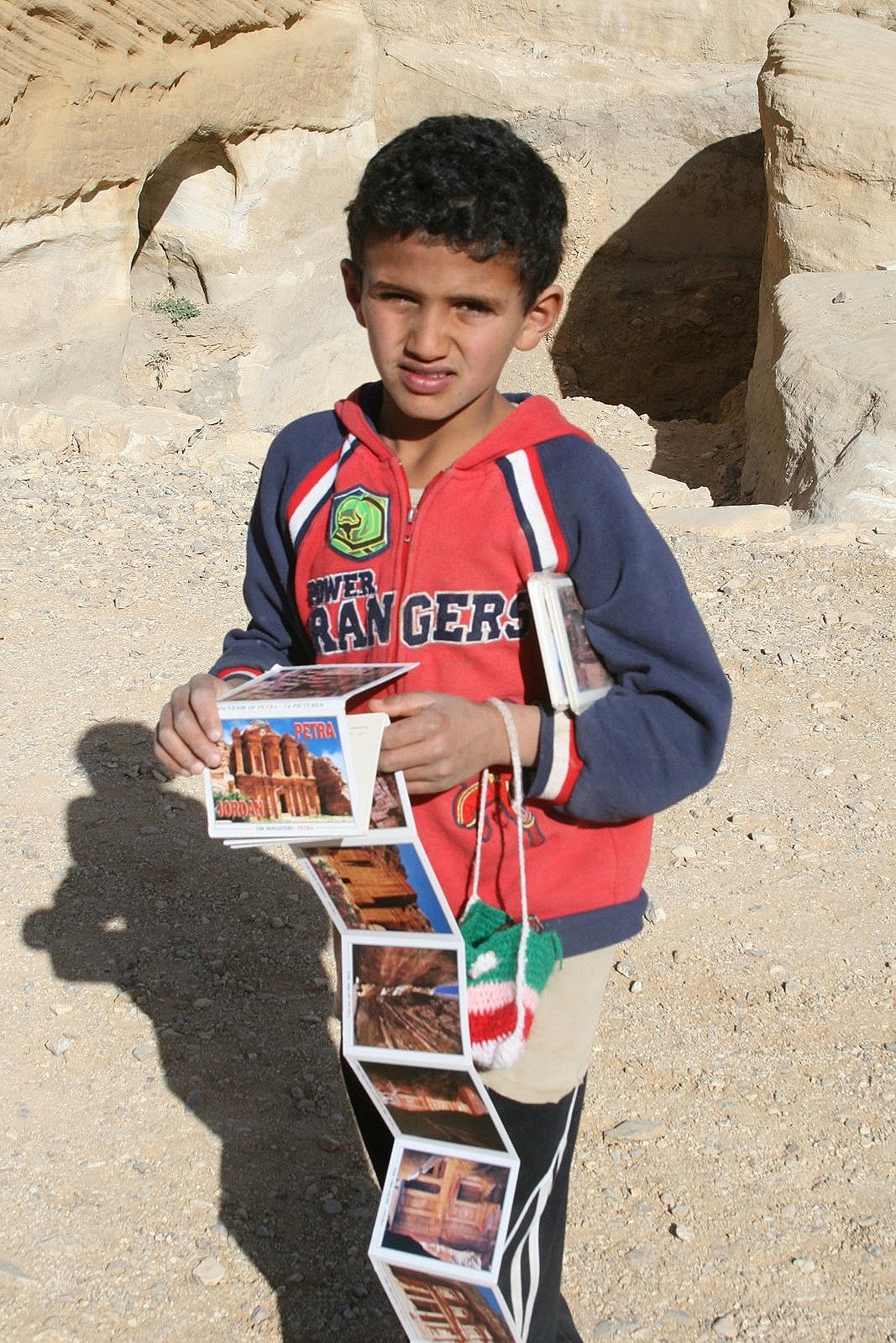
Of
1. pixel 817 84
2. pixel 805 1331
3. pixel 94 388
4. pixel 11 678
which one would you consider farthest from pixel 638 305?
pixel 805 1331

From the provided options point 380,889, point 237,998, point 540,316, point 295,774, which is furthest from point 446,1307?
point 237,998

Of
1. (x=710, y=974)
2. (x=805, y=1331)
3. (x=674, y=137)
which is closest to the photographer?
(x=805, y=1331)

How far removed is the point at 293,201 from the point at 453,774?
9587 mm

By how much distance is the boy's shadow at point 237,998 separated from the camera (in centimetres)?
236

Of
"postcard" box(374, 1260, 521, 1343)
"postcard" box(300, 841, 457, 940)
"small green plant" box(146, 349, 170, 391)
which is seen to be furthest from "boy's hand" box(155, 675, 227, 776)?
"small green plant" box(146, 349, 170, 391)

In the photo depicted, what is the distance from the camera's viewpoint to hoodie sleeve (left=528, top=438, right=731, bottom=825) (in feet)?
4.58

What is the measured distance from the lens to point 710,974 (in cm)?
323

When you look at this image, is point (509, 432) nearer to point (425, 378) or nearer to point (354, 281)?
point (425, 378)

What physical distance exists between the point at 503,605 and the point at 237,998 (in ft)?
6.32

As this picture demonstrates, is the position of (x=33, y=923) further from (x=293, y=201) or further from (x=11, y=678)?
(x=293, y=201)

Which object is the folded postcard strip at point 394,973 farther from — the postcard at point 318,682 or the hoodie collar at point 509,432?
the hoodie collar at point 509,432

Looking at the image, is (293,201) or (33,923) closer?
(33,923)

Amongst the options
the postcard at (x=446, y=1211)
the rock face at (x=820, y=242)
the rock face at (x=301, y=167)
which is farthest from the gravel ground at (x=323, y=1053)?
the rock face at (x=301, y=167)

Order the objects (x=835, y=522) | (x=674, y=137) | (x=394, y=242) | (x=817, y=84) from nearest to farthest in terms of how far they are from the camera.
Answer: (x=394, y=242) → (x=835, y=522) → (x=817, y=84) → (x=674, y=137)
